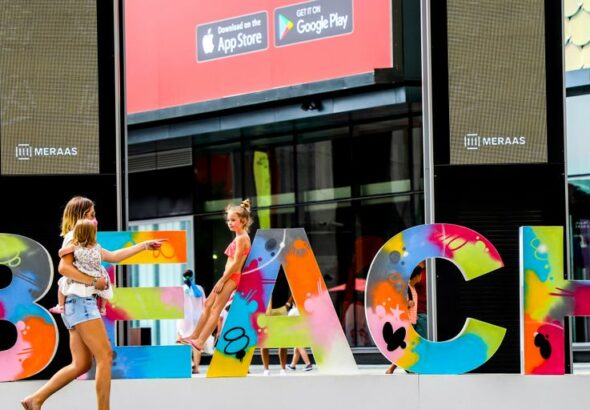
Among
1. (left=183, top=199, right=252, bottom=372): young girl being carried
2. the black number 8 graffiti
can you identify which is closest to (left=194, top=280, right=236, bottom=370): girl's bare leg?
(left=183, top=199, right=252, bottom=372): young girl being carried

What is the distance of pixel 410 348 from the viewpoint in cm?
1148

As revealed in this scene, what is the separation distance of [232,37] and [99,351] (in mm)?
16657

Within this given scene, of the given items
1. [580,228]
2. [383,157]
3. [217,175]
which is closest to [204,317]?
[580,228]

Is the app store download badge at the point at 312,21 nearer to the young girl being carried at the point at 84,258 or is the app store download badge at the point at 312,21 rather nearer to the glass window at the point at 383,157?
the glass window at the point at 383,157

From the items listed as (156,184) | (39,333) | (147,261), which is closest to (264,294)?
(147,261)

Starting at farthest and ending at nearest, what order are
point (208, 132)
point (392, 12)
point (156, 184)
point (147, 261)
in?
1. point (156, 184)
2. point (208, 132)
3. point (392, 12)
4. point (147, 261)

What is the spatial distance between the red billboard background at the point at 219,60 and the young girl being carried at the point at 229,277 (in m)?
11.4

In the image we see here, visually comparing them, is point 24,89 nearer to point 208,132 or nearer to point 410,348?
point 410,348

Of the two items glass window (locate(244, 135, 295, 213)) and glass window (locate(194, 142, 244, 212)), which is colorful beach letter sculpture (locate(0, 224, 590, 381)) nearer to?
glass window (locate(244, 135, 295, 213))

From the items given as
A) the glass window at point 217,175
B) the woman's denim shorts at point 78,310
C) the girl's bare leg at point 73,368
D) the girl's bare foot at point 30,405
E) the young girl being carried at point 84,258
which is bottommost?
the girl's bare foot at point 30,405

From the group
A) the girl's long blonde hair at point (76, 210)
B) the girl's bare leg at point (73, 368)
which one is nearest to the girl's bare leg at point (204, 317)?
the girl's bare leg at point (73, 368)

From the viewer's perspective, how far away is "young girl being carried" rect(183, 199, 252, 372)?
11641 mm

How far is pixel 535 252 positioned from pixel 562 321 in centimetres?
66

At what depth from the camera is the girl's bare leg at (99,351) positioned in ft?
31.7
